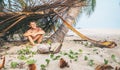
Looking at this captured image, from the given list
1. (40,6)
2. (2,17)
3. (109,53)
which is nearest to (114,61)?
(109,53)

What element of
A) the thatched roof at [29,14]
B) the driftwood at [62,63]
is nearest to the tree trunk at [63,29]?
the thatched roof at [29,14]

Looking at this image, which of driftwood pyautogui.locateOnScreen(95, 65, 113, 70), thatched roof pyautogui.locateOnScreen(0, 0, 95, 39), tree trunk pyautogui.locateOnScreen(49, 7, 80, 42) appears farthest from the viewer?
tree trunk pyautogui.locateOnScreen(49, 7, 80, 42)

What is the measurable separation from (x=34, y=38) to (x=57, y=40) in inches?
31.4

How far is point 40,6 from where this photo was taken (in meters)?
8.04

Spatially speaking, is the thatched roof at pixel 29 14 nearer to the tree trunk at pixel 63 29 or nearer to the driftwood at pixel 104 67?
the tree trunk at pixel 63 29

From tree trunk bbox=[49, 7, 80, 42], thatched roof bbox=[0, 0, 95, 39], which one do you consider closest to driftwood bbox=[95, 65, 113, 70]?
thatched roof bbox=[0, 0, 95, 39]

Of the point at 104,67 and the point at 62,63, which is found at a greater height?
the point at 62,63

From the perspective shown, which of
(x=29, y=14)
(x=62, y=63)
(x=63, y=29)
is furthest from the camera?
(x=63, y=29)

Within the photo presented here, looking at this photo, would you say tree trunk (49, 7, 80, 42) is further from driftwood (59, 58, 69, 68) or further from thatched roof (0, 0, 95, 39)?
driftwood (59, 58, 69, 68)

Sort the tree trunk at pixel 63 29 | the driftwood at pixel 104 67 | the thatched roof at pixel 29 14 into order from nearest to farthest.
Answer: the driftwood at pixel 104 67 → the thatched roof at pixel 29 14 → the tree trunk at pixel 63 29

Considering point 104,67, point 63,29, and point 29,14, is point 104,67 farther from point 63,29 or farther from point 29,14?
point 63,29

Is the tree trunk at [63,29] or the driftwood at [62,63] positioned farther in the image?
the tree trunk at [63,29]

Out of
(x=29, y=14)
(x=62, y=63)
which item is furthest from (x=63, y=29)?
(x=62, y=63)

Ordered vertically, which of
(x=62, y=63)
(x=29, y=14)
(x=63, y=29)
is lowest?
(x=63, y=29)
